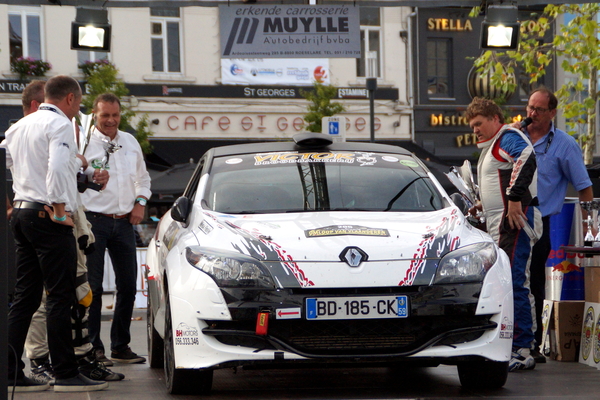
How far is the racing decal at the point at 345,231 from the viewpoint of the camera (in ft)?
17.6

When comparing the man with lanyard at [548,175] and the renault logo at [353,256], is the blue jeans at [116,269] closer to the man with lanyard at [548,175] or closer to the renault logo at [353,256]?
the renault logo at [353,256]

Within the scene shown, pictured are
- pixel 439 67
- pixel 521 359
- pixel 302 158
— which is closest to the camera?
pixel 302 158

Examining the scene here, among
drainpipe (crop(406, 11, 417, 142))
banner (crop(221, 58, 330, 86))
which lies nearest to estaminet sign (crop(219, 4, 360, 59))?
banner (crop(221, 58, 330, 86))

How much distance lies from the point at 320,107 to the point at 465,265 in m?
19.5

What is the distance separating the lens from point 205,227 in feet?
18.5

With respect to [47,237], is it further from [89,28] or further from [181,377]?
[89,28]

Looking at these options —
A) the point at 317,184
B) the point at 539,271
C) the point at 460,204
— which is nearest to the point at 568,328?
the point at 539,271

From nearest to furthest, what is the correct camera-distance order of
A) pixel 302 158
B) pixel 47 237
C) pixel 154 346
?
pixel 47 237 < pixel 302 158 < pixel 154 346

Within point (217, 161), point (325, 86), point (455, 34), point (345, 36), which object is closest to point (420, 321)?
point (217, 161)

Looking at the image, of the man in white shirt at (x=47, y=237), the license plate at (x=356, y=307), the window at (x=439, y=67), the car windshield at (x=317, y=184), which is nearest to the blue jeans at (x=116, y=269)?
the car windshield at (x=317, y=184)

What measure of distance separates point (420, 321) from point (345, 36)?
750 centimetres

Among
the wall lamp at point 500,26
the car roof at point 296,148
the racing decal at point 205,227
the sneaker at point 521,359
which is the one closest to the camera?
the racing decal at point 205,227

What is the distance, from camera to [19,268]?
5801mm

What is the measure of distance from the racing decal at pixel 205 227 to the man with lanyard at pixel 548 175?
2.91 meters
